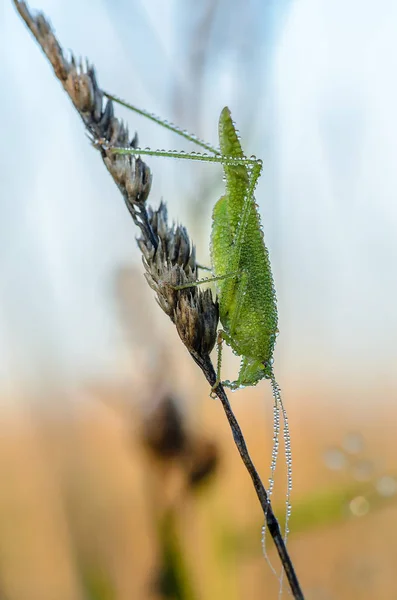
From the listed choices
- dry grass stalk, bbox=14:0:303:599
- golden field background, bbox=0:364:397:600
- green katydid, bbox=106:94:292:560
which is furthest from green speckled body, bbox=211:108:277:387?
dry grass stalk, bbox=14:0:303:599

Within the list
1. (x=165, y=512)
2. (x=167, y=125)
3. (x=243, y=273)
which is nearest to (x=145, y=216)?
(x=167, y=125)

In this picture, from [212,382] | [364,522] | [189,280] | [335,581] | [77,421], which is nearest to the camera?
[212,382]

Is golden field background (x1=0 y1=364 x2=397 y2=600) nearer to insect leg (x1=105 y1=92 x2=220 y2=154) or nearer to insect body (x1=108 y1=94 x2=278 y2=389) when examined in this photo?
insect body (x1=108 y1=94 x2=278 y2=389)

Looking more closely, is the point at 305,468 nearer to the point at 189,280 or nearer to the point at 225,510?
the point at 225,510

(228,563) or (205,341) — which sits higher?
(205,341)

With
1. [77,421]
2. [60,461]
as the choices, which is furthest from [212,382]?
[77,421]

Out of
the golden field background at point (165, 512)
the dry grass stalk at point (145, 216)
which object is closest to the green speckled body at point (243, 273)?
the golden field background at point (165, 512)

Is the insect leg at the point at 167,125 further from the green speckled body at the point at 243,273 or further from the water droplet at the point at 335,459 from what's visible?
the water droplet at the point at 335,459
